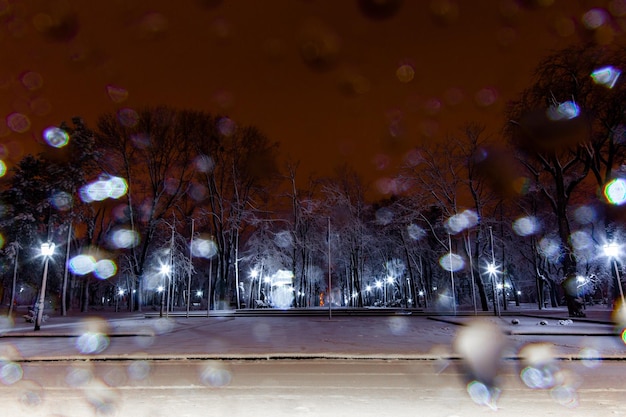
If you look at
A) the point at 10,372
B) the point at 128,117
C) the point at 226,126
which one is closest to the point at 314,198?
the point at 226,126

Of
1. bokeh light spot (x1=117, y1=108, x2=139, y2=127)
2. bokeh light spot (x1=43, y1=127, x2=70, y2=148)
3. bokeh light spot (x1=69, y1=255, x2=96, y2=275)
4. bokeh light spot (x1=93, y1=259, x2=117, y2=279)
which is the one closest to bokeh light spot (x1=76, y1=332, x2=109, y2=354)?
bokeh light spot (x1=43, y1=127, x2=70, y2=148)

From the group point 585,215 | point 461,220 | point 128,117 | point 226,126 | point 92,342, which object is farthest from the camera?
point 226,126

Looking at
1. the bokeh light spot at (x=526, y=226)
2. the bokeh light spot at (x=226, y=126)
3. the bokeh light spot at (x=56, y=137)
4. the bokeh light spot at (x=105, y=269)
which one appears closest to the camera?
the bokeh light spot at (x=56, y=137)

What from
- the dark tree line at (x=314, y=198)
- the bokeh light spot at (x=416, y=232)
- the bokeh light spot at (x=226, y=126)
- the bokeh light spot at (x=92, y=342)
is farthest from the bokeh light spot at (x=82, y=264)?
the bokeh light spot at (x=416, y=232)

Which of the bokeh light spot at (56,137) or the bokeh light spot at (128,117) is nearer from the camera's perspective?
the bokeh light spot at (56,137)

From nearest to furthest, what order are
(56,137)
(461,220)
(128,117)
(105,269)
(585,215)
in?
(56,137) → (461,220) → (128,117) → (585,215) → (105,269)

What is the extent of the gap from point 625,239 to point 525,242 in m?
15.5

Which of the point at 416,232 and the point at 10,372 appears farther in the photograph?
the point at 416,232

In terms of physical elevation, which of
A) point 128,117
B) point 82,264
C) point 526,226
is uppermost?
point 128,117

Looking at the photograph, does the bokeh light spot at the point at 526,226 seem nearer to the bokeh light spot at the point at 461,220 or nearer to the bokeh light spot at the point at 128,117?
the bokeh light spot at the point at 461,220

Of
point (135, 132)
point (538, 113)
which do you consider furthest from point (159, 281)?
point (538, 113)

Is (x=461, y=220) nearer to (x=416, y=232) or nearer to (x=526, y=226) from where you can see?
(x=416, y=232)

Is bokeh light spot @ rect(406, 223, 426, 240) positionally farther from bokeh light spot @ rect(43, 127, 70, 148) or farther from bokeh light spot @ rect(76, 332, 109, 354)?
bokeh light spot @ rect(43, 127, 70, 148)

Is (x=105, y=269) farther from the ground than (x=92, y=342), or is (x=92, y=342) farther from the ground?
(x=105, y=269)
